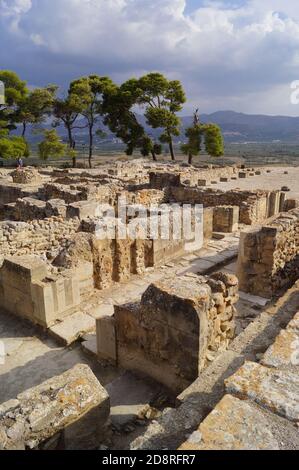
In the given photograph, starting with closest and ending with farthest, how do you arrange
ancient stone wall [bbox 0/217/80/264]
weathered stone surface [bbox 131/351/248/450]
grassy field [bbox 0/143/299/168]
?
weathered stone surface [bbox 131/351/248/450] → ancient stone wall [bbox 0/217/80/264] → grassy field [bbox 0/143/299/168]

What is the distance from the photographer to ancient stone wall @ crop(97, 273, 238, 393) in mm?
4695

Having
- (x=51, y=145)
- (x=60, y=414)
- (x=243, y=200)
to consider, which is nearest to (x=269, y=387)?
(x=60, y=414)

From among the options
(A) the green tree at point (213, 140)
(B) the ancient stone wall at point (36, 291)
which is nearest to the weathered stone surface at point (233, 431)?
(B) the ancient stone wall at point (36, 291)

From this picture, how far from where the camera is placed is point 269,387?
2.80m

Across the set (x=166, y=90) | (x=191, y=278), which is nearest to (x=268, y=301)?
(x=191, y=278)

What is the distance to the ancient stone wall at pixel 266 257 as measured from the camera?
7895 millimetres

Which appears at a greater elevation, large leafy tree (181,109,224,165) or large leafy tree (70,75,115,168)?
large leafy tree (70,75,115,168)

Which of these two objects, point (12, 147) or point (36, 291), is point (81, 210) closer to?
point (36, 291)

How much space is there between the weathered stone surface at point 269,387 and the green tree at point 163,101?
1428 inches

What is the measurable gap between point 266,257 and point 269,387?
548 cm

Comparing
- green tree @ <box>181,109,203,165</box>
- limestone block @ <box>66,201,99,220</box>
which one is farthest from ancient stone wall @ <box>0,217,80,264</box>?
green tree @ <box>181,109,203,165</box>

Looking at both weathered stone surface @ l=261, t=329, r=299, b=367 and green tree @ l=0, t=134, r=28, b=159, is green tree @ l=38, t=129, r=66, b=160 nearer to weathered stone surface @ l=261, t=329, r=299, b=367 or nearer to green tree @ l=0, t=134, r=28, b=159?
green tree @ l=0, t=134, r=28, b=159

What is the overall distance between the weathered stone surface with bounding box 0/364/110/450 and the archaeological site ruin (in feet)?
0.04
